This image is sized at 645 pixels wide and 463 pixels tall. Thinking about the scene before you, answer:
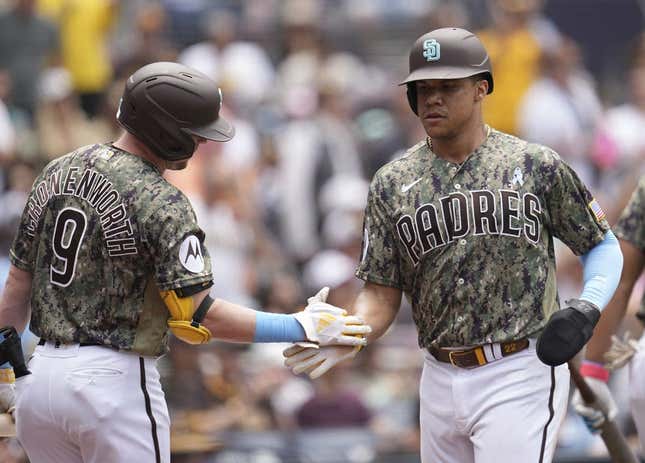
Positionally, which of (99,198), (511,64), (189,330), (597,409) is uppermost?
(99,198)

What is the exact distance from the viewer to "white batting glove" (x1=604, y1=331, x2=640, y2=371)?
20.7ft

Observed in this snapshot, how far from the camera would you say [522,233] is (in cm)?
559

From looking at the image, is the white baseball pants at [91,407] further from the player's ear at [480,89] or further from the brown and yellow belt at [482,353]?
the player's ear at [480,89]

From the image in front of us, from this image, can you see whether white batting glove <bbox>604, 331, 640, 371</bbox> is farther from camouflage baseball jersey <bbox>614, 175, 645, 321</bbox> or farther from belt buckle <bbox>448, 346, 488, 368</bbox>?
belt buckle <bbox>448, 346, 488, 368</bbox>

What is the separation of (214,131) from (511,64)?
8171 mm

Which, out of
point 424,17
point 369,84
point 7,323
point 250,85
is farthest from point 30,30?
point 7,323

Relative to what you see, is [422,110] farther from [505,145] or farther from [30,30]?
[30,30]

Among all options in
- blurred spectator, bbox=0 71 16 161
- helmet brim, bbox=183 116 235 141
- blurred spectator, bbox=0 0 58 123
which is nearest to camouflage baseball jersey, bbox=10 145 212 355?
helmet brim, bbox=183 116 235 141

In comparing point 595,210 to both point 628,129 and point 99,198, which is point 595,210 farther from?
point 628,129

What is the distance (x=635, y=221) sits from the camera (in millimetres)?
6254

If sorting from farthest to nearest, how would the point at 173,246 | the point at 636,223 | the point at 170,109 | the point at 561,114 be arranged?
the point at 561,114 < the point at 636,223 < the point at 170,109 < the point at 173,246

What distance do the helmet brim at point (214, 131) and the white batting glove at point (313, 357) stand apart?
3.21 feet

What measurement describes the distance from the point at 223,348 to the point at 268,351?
1.48 ft

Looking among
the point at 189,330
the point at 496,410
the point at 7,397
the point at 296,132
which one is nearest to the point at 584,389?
the point at 496,410
